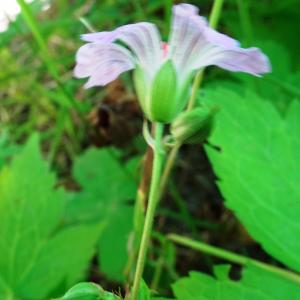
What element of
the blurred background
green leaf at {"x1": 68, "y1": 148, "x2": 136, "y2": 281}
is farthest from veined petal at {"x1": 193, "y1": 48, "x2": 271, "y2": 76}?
green leaf at {"x1": 68, "y1": 148, "x2": 136, "y2": 281}

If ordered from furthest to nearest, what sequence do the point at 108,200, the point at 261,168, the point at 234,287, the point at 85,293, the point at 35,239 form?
the point at 108,200, the point at 35,239, the point at 261,168, the point at 234,287, the point at 85,293

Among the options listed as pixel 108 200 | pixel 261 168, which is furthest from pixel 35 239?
pixel 261 168

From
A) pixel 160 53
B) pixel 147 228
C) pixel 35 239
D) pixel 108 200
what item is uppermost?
pixel 160 53

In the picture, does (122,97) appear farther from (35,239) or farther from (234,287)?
(234,287)

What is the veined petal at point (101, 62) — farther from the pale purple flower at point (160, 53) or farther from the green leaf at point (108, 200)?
the green leaf at point (108, 200)

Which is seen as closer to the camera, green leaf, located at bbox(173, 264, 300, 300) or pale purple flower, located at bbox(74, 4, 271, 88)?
pale purple flower, located at bbox(74, 4, 271, 88)

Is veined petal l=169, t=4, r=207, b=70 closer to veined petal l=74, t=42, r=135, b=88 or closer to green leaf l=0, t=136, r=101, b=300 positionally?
veined petal l=74, t=42, r=135, b=88

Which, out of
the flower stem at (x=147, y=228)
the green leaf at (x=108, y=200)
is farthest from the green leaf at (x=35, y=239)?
the flower stem at (x=147, y=228)
